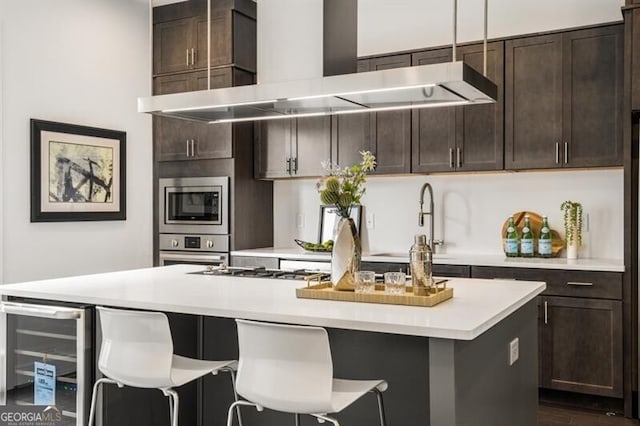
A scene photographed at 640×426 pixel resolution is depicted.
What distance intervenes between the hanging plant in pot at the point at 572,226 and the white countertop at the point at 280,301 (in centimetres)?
146

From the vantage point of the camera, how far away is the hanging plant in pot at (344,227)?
2.62 meters

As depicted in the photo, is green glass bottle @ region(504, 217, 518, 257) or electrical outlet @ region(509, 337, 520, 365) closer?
electrical outlet @ region(509, 337, 520, 365)

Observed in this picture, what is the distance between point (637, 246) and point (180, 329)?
106 inches

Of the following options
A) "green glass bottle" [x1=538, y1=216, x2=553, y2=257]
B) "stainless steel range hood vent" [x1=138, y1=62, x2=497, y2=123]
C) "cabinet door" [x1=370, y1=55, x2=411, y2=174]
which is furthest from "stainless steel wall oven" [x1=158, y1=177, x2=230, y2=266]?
"green glass bottle" [x1=538, y1=216, x2=553, y2=257]

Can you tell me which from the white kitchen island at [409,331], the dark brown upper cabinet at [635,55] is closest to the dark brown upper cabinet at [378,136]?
the dark brown upper cabinet at [635,55]

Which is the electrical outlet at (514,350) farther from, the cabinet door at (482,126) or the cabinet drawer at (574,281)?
the cabinet door at (482,126)

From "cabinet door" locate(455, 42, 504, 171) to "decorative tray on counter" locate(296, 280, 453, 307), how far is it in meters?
2.00

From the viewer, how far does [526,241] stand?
4363 mm

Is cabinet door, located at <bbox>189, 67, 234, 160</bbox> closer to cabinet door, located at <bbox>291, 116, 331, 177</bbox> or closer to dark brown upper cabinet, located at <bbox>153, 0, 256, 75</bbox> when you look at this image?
dark brown upper cabinet, located at <bbox>153, 0, 256, 75</bbox>

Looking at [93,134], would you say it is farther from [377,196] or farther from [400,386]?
[400,386]

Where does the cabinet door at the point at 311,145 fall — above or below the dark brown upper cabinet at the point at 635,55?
below

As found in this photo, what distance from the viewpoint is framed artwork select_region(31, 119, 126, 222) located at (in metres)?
4.49

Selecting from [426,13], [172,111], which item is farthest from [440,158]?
[172,111]

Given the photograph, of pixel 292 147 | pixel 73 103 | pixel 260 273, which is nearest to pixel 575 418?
pixel 260 273
